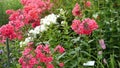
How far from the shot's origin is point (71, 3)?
488cm

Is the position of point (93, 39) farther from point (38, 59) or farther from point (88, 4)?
point (38, 59)

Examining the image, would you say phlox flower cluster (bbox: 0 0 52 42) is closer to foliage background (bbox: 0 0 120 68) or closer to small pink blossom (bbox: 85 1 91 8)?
foliage background (bbox: 0 0 120 68)

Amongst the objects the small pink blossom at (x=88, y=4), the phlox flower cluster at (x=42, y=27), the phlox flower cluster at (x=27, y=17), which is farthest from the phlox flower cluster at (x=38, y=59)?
the small pink blossom at (x=88, y=4)

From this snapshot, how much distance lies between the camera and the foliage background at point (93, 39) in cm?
367

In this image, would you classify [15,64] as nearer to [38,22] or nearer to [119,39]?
[38,22]

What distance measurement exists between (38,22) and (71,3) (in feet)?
1.83

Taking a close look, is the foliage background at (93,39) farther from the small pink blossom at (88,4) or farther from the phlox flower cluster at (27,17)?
the phlox flower cluster at (27,17)

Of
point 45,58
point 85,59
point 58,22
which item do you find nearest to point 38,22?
point 58,22

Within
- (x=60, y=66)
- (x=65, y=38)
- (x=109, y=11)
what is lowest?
(x=60, y=66)

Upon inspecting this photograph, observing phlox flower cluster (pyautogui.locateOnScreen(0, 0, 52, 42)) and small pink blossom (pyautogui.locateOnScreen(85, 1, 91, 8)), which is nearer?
phlox flower cluster (pyautogui.locateOnScreen(0, 0, 52, 42))

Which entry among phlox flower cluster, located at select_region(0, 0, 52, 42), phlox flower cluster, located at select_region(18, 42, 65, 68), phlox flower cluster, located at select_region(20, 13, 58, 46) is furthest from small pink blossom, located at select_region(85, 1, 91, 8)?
phlox flower cluster, located at select_region(18, 42, 65, 68)

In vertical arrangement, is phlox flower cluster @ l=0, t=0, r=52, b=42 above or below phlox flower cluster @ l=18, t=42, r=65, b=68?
above

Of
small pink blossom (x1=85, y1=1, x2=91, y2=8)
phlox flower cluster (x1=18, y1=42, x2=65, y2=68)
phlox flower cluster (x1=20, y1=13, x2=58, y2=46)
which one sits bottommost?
phlox flower cluster (x1=18, y1=42, x2=65, y2=68)

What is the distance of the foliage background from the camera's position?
3669 millimetres
